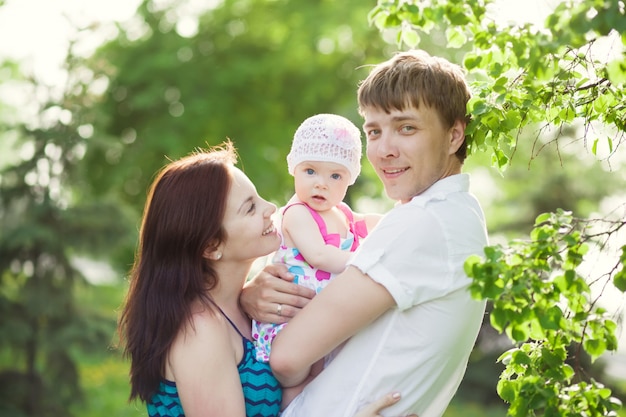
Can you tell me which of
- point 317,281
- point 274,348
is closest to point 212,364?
point 274,348

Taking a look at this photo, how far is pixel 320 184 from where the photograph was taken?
334cm

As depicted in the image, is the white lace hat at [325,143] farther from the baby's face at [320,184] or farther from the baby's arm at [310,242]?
the baby's arm at [310,242]

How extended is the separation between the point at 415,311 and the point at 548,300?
451mm

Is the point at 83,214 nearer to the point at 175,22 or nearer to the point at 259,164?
the point at 259,164

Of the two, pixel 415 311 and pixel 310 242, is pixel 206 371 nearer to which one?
pixel 310 242

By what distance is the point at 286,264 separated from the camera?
330 cm

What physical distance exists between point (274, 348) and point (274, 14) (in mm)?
13798

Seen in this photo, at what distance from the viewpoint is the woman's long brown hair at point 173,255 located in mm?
3062

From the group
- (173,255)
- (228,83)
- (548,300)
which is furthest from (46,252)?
(548,300)

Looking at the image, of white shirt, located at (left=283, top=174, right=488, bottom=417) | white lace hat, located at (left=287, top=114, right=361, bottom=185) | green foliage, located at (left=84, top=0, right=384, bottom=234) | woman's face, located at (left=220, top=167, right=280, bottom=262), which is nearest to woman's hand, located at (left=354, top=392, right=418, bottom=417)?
white shirt, located at (left=283, top=174, right=488, bottom=417)

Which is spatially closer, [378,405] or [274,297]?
[378,405]

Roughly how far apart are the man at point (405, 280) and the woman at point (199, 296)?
189mm

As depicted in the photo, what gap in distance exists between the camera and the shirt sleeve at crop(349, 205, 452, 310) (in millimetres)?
2699

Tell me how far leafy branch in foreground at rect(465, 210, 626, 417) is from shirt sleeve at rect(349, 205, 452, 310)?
11.2 inches
